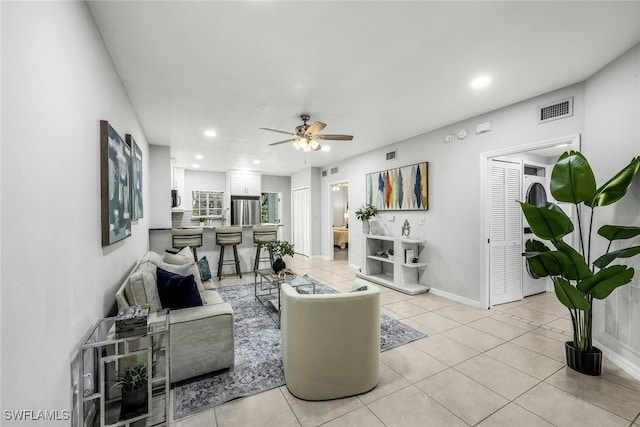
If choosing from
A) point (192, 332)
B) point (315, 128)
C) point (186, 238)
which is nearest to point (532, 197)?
point (315, 128)

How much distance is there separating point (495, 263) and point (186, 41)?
4.67 m

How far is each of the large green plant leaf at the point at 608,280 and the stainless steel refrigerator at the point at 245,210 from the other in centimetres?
737

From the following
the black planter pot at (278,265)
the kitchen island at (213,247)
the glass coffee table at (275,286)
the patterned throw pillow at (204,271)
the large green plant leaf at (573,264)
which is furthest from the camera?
the kitchen island at (213,247)

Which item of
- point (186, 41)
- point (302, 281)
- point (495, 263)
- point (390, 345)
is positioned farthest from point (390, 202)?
point (186, 41)

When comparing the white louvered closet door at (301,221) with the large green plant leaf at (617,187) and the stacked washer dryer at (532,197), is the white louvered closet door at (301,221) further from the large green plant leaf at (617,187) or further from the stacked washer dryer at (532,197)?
the large green plant leaf at (617,187)

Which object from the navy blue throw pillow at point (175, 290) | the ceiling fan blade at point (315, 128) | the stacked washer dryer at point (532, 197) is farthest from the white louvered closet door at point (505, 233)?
the navy blue throw pillow at point (175, 290)

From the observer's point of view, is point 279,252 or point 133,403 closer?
point 133,403

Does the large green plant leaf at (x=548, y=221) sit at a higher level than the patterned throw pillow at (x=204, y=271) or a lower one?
higher

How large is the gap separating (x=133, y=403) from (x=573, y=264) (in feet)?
11.6

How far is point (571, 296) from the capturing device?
2.18 metres

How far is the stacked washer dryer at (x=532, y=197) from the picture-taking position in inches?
168

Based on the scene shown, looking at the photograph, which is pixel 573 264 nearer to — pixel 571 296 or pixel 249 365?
pixel 571 296

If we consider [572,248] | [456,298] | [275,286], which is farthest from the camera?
[456,298]

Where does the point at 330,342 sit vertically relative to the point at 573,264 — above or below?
below
